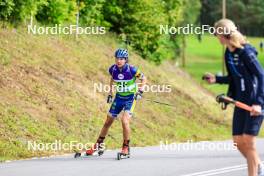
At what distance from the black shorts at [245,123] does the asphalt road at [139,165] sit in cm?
273

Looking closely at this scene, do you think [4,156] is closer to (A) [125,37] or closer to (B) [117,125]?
(B) [117,125]

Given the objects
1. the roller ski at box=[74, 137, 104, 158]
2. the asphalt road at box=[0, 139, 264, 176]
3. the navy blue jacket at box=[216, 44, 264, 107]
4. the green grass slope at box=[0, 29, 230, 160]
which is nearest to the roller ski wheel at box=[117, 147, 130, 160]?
the asphalt road at box=[0, 139, 264, 176]

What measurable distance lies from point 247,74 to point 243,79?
0.08 metres

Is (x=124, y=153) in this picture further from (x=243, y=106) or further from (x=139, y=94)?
(x=243, y=106)

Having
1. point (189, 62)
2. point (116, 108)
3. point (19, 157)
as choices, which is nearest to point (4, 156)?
point (19, 157)

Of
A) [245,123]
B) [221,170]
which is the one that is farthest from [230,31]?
[221,170]

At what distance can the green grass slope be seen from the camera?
1509 centimetres

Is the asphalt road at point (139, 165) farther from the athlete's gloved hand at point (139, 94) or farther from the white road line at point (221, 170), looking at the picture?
the athlete's gloved hand at point (139, 94)

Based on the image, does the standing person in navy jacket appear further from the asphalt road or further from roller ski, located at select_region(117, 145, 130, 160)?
roller ski, located at select_region(117, 145, 130, 160)

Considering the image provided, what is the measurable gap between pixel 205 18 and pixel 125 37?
101 m

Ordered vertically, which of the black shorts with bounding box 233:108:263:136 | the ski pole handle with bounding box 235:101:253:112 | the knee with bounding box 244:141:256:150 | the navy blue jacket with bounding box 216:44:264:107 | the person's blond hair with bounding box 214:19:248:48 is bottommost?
the knee with bounding box 244:141:256:150

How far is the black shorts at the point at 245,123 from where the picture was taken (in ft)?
→ 28.6

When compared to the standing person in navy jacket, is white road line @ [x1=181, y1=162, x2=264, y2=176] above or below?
below

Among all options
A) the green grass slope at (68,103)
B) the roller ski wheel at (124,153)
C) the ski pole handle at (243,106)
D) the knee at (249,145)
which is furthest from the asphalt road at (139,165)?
the ski pole handle at (243,106)
